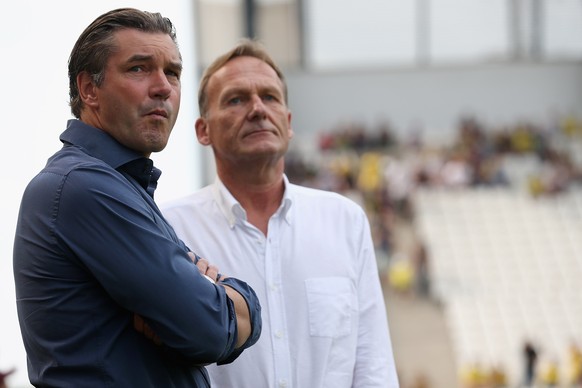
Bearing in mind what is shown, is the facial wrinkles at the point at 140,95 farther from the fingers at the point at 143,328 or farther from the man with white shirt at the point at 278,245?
the man with white shirt at the point at 278,245

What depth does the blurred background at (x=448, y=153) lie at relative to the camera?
1453 centimetres

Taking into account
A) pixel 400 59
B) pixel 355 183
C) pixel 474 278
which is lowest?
pixel 474 278

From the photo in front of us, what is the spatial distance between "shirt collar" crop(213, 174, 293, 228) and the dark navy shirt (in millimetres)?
667

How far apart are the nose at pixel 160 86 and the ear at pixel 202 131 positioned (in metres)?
0.73

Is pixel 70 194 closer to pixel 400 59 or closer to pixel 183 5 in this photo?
pixel 183 5

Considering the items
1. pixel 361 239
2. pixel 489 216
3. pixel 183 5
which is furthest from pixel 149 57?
pixel 489 216

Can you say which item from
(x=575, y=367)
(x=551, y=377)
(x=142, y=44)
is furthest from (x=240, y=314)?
(x=575, y=367)

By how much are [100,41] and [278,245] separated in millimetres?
741

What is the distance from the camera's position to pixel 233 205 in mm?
2227

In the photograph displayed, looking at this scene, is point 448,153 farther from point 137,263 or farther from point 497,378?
point 137,263

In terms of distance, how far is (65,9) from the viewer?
8.20ft

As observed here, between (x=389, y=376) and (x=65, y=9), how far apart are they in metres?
1.18

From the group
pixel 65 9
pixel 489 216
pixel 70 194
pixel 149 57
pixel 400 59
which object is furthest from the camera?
pixel 400 59

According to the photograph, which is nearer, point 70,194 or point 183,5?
point 70,194
